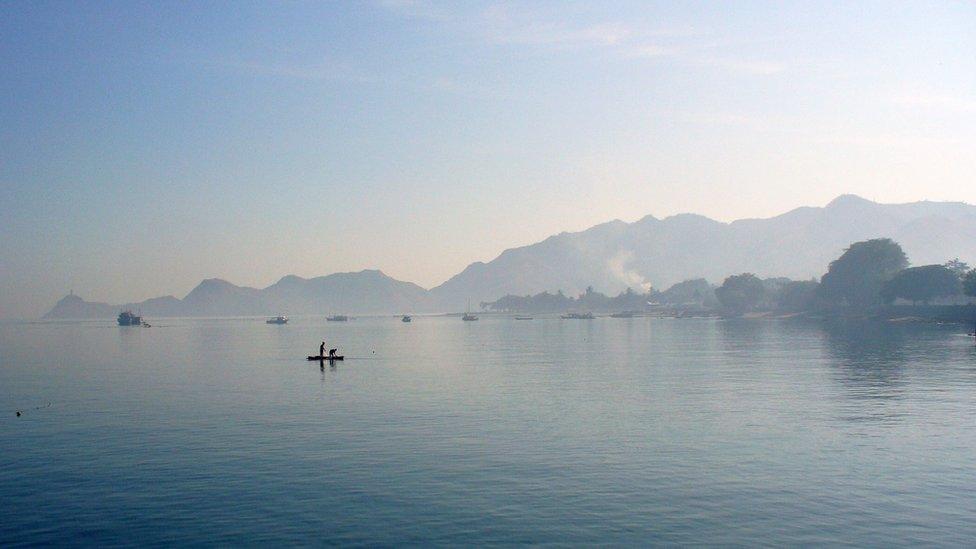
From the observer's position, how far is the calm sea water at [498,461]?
28297mm

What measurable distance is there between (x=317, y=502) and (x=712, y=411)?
33.7m

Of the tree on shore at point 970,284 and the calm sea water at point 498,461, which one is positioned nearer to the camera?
the calm sea water at point 498,461

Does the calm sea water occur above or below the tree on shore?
below

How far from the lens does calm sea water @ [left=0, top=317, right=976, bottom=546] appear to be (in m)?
28.3

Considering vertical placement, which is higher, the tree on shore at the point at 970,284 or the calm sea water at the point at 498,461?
the tree on shore at the point at 970,284

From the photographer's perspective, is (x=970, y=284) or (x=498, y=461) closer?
(x=498, y=461)

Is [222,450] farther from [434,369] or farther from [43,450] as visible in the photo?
[434,369]

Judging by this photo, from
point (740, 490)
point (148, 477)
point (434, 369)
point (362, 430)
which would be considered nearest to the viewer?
point (740, 490)

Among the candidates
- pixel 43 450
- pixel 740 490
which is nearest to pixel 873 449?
pixel 740 490

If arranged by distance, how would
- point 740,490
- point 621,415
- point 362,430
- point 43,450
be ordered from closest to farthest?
1. point 740,490
2. point 43,450
3. point 362,430
4. point 621,415

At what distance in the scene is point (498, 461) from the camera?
38.9 m

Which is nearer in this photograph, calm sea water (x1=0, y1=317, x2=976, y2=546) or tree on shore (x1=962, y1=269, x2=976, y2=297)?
calm sea water (x1=0, y1=317, x2=976, y2=546)

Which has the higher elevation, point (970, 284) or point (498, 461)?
point (970, 284)

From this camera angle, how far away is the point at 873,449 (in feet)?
135
